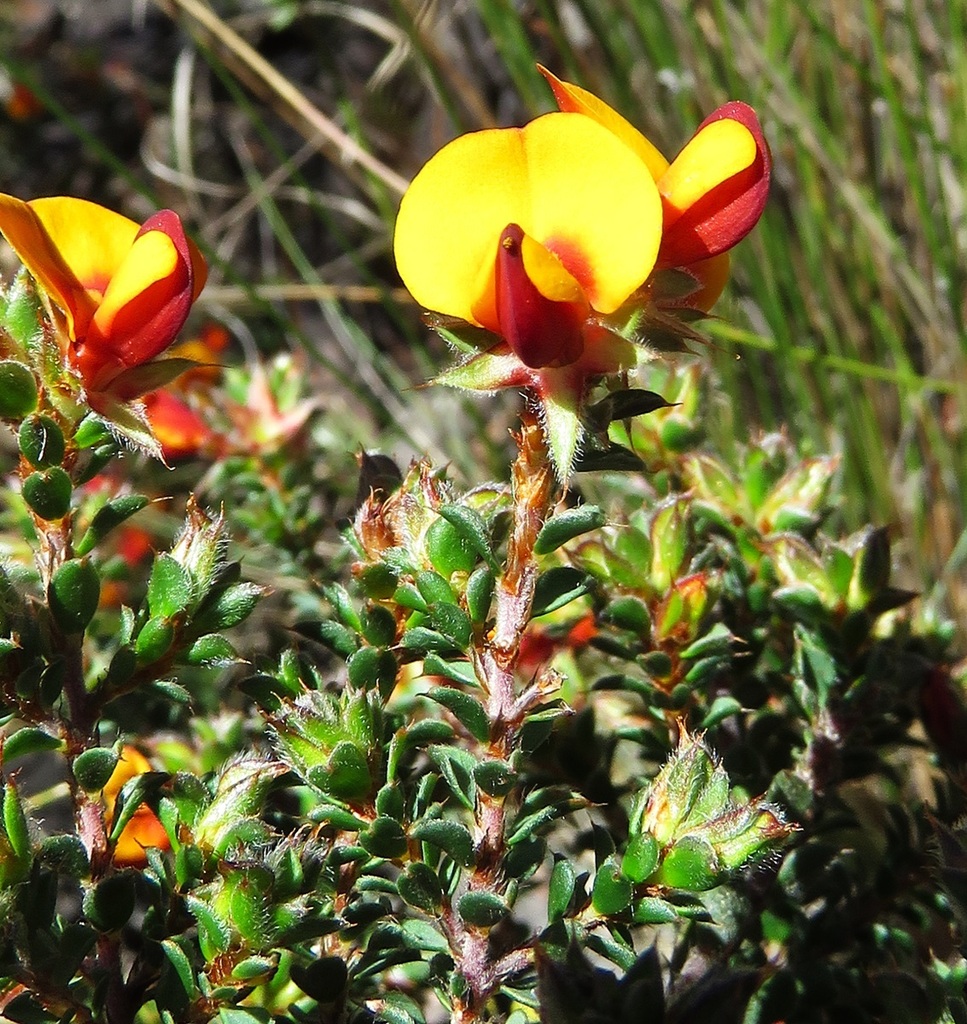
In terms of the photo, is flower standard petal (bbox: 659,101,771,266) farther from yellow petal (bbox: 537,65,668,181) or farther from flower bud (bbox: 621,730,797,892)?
flower bud (bbox: 621,730,797,892)

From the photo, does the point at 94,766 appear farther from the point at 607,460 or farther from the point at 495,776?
the point at 607,460

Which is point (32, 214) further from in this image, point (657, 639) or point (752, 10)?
point (752, 10)

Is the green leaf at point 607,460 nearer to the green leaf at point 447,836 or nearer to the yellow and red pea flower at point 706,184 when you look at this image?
the yellow and red pea flower at point 706,184

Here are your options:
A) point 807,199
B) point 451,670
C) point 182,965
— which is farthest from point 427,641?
point 807,199

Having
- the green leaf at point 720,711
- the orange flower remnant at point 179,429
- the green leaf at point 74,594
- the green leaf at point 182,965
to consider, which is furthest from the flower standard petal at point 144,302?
the orange flower remnant at point 179,429

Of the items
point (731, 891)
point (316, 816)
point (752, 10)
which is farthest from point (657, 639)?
point (752, 10)
